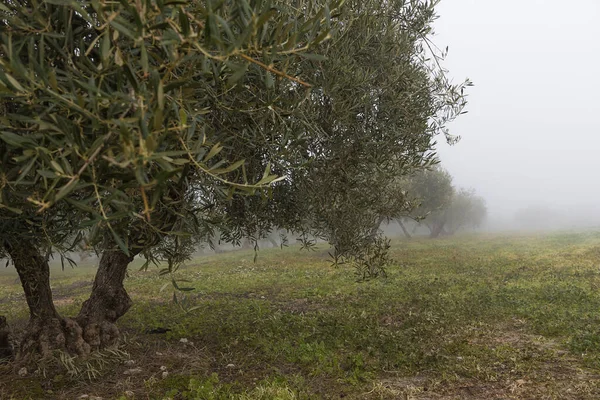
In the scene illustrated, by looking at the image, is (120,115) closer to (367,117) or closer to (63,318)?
(367,117)

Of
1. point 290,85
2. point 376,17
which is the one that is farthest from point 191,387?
point 376,17

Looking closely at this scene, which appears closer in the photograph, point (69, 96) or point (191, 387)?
point (69, 96)

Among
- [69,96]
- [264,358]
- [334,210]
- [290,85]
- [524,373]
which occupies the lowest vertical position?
[524,373]

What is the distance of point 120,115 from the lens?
3.40m

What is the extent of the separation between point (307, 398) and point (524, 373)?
4.46 meters

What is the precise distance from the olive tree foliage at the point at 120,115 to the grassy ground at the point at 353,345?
155 cm

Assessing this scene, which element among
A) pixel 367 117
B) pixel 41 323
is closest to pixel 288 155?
pixel 367 117

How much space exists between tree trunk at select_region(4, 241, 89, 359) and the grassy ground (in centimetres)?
49

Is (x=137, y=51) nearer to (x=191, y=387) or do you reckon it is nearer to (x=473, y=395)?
(x=191, y=387)

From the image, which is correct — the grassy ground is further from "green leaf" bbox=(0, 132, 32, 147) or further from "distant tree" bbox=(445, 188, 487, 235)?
"distant tree" bbox=(445, 188, 487, 235)

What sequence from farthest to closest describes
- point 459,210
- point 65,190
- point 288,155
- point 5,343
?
point 459,210 → point 5,343 → point 288,155 → point 65,190

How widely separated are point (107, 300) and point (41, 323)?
1.44 metres

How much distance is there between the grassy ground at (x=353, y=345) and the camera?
807 cm

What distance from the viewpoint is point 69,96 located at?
331 cm
